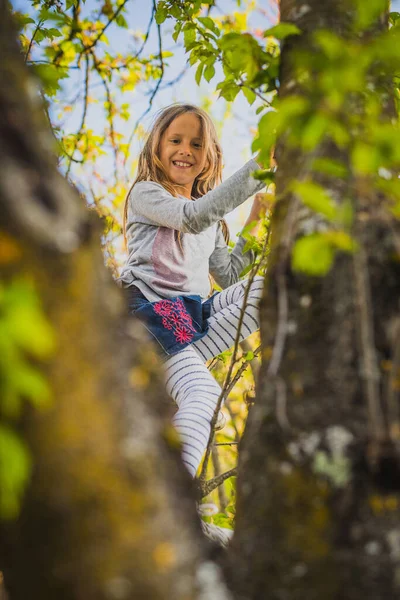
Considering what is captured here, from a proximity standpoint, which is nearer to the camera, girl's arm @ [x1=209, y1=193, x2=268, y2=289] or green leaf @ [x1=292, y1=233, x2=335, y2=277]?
green leaf @ [x1=292, y1=233, x2=335, y2=277]

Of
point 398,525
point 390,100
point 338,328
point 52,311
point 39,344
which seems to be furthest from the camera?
point 390,100

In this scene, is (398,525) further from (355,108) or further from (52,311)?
(355,108)

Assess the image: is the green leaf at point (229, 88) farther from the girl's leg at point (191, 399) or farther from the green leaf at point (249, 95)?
the girl's leg at point (191, 399)

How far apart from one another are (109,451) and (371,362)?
44 cm

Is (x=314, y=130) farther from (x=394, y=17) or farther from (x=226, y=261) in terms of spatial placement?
(x=226, y=261)

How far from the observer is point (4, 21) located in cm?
85

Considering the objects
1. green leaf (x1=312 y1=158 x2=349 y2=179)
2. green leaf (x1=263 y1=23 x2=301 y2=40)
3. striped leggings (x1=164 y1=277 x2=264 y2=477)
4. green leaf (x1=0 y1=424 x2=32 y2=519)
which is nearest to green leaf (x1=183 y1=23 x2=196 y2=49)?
green leaf (x1=263 y1=23 x2=301 y2=40)

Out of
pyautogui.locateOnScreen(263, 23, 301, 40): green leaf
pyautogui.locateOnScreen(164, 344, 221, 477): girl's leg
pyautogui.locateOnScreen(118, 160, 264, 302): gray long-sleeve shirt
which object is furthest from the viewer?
pyautogui.locateOnScreen(118, 160, 264, 302): gray long-sleeve shirt

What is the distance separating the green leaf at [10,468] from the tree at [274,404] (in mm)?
12

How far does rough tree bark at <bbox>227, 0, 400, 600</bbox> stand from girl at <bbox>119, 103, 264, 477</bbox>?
2.42 feet

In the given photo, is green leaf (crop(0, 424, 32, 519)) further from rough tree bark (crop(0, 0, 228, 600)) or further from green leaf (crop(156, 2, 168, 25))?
green leaf (crop(156, 2, 168, 25))

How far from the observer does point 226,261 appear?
2.90 m

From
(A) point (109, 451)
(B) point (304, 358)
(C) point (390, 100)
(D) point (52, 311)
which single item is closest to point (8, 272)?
(D) point (52, 311)

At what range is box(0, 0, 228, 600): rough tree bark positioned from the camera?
0.69m
